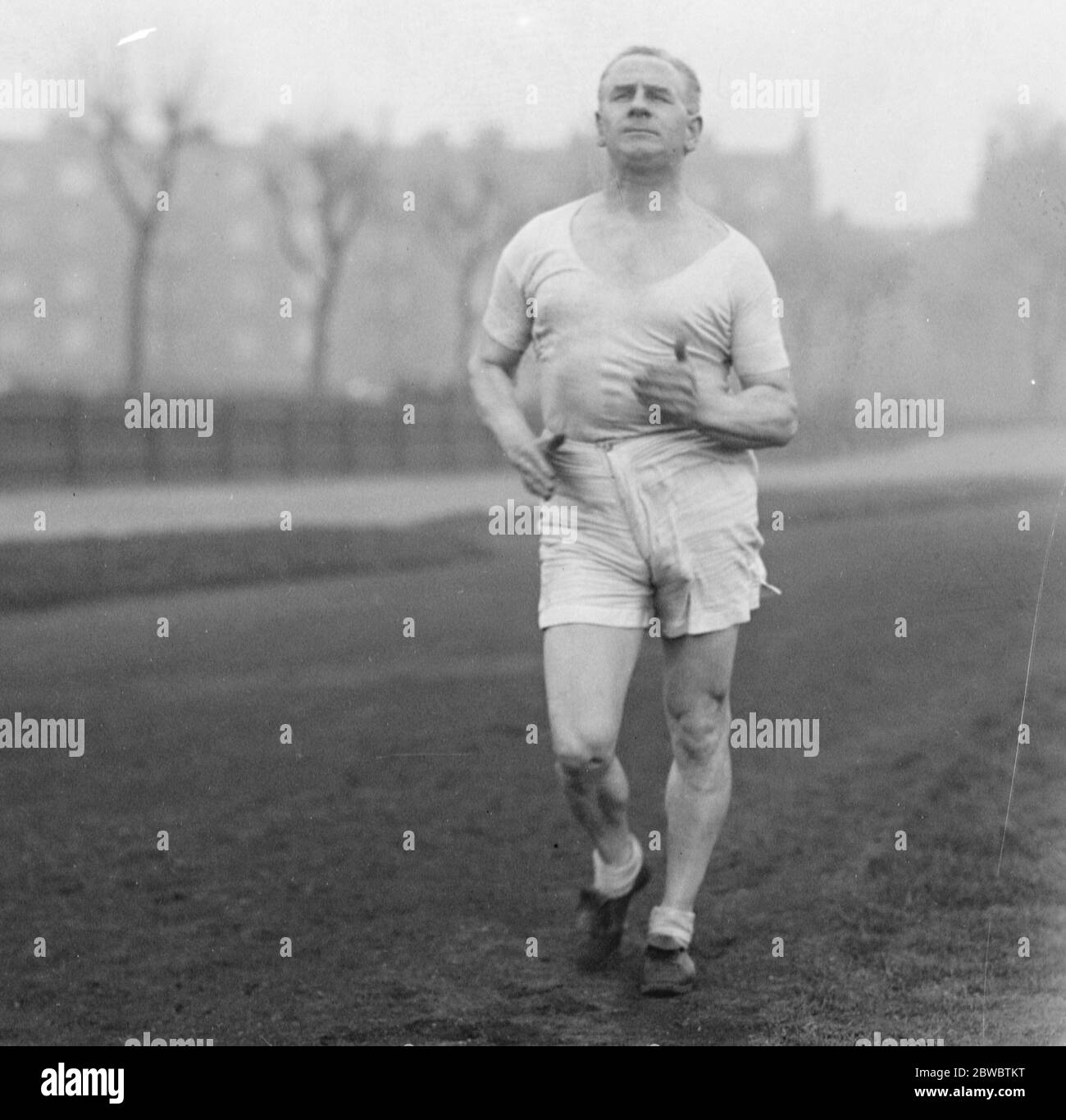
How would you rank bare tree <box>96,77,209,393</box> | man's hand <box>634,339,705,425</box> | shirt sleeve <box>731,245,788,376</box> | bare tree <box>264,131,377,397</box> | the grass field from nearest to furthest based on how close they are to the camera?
man's hand <box>634,339,705,425</box>
shirt sleeve <box>731,245,788,376</box>
the grass field
bare tree <box>96,77,209,393</box>
bare tree <box>264,131,377,397</box>

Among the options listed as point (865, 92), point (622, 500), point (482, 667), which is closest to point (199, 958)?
point (482, 667)

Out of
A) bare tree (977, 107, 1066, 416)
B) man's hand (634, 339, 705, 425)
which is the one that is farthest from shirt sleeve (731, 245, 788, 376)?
bare tree (977, 107, 1066, 416)

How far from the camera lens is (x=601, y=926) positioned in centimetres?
421

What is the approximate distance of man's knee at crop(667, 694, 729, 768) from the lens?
4.10 meters

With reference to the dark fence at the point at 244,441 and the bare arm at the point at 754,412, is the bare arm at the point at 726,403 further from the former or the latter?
the dark fence at the point at 244,441

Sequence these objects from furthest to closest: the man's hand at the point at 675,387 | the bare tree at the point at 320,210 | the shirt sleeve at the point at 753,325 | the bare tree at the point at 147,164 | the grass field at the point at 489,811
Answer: the bare tree at the point at 320,210 → the bare tree at the point at 147,164 → the grass field at the point at 489,811 → the shirt sleeve at the point at 753,325 → the man's hand at the point at 675,387

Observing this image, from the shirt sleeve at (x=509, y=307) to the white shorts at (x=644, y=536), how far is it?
28 cm

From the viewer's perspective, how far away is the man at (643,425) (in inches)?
156

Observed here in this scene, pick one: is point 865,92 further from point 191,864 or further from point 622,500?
point 191,864

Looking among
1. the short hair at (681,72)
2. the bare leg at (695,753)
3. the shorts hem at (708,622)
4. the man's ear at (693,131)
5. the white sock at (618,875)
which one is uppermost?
the short hair at (681,72)

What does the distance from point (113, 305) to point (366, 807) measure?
1.33 metres

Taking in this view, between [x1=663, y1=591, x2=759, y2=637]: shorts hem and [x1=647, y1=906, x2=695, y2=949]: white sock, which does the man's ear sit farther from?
[x1=647, y1=906, x2=695, y2=949]: white sock

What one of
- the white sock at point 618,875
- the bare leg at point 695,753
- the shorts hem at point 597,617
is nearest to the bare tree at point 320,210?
the shorts hem at point 597,617

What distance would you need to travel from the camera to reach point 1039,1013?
167 inches
